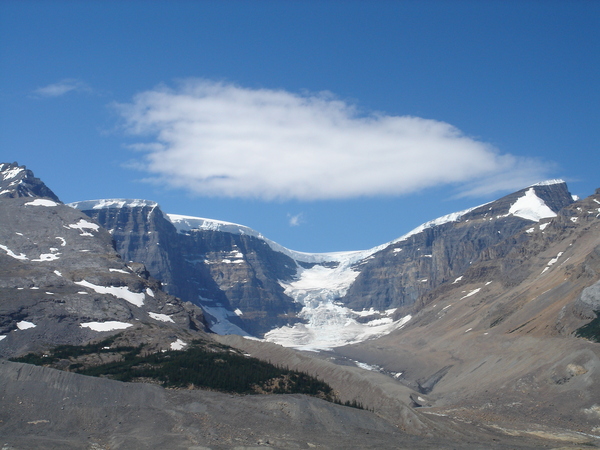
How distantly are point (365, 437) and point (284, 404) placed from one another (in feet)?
28.6

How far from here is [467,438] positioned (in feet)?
212

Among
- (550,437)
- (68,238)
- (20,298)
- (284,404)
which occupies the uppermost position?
(68,238)

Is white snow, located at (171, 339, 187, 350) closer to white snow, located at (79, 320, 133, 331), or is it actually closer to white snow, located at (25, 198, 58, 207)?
white snow, located at (79, 320, 133, 331)

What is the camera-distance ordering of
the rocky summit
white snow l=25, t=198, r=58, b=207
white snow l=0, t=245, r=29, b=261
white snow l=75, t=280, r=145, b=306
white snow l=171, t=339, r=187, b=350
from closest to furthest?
the rocky summit, white snow l=171, t=339, r=187, b=350, white snow l=75, t=280, r=145, b=306, white snow l=0, t=245, r=29, b=261, white snow l=25, t=198, r=58, b=207

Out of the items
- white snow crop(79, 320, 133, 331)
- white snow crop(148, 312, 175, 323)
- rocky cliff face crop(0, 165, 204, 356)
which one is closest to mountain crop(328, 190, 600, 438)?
rocky cliff face crop(0, 165, 204, 356)

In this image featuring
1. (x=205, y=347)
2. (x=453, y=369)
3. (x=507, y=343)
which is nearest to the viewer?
(x=205, y=347)

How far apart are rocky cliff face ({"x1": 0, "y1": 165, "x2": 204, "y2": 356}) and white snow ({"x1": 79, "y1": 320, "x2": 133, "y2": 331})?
17cm

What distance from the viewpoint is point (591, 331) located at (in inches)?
4331

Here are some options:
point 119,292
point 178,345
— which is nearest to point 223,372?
point 178,345

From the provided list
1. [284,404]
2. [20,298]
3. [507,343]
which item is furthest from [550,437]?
[20,298]

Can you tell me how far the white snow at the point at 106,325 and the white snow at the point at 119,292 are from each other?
16208mm

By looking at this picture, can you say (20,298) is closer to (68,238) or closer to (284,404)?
(68,238)

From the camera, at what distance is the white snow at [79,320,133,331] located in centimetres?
11294

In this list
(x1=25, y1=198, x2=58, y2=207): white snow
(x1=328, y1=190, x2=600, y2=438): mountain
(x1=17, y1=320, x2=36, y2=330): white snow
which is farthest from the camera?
(x1=25, y1=198, x2=58, y2=207): white snow
